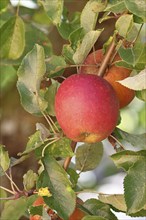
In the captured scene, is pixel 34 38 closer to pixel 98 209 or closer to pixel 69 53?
pixel 69 53

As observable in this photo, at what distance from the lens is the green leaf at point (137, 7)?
0.79m

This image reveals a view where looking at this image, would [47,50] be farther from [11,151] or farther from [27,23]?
[11,151]

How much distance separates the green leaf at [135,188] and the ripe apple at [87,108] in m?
0.06

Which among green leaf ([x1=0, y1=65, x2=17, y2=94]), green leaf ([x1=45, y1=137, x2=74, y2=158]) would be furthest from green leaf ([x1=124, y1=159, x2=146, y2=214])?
green leaf ([x1=0, y1=65, x2=17, y2=94])

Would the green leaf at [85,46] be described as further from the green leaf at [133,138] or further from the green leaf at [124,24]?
the green leaf at [133,138]

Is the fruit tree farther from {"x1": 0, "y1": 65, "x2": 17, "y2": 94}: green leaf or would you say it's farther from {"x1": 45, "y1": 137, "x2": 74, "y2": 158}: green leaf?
{"x1": 0, "y1": 65, "x2": 17, "y2": 94}: green leaf

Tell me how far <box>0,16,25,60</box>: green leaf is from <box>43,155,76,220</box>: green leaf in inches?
12.3

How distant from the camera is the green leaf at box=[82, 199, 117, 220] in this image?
2.87ft

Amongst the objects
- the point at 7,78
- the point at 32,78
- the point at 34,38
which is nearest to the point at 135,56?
the point at 32,78

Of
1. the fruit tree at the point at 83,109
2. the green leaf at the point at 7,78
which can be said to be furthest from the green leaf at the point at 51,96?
the green leaf at the point at 7,78

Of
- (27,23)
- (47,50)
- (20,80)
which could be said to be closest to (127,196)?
(20,80)

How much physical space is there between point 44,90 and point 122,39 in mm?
142

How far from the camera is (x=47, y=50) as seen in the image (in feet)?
3.95

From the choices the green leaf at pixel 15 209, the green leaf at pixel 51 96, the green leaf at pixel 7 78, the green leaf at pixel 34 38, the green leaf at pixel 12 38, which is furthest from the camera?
the green leaf at pixel 7 78
